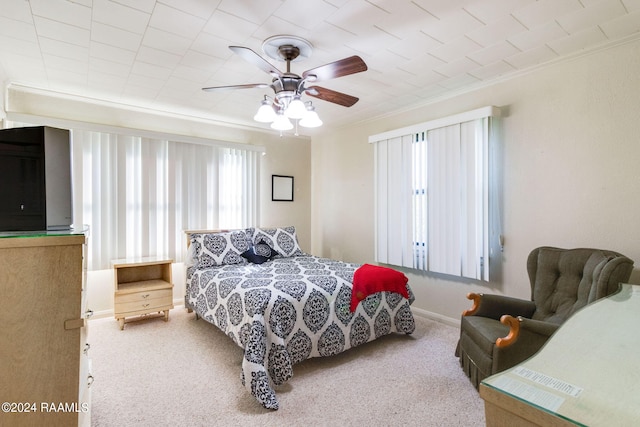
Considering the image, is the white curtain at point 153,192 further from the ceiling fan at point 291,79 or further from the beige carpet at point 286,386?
the ceiling fan at point 291,79

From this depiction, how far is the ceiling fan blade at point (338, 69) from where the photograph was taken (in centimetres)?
194

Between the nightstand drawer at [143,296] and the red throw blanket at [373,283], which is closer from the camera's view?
the red throw blanket at [373,283]

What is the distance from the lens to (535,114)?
2.82 meters

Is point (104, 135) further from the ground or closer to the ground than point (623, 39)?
closer to the ground

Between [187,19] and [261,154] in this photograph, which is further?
[261,154]

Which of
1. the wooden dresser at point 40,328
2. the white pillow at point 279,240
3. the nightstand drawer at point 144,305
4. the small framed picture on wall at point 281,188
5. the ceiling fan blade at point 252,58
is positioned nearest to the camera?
the wooden dresser at point 40,328

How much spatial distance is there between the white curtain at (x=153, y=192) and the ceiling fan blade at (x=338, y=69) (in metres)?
2.57

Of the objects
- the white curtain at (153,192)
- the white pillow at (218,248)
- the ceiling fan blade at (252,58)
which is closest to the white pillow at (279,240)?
the white pillow at (218,248)

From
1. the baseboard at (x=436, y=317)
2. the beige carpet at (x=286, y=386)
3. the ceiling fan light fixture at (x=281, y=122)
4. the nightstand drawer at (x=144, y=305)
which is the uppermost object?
the ceiling fan light fixture at (x=281, y=122)

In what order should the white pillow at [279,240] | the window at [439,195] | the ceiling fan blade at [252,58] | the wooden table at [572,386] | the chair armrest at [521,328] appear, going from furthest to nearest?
the white pillow at [279,240] → the window at [439,195] → the chair armrest at [521,328] → the ceiling fan blade at [252,58] → the wooden table at [572,386]

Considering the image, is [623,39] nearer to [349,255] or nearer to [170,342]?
[349,255]

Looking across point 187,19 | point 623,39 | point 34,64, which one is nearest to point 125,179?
point 34,64

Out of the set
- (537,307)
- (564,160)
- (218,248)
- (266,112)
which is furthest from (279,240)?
(564,160)

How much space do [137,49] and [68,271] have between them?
2029mm
